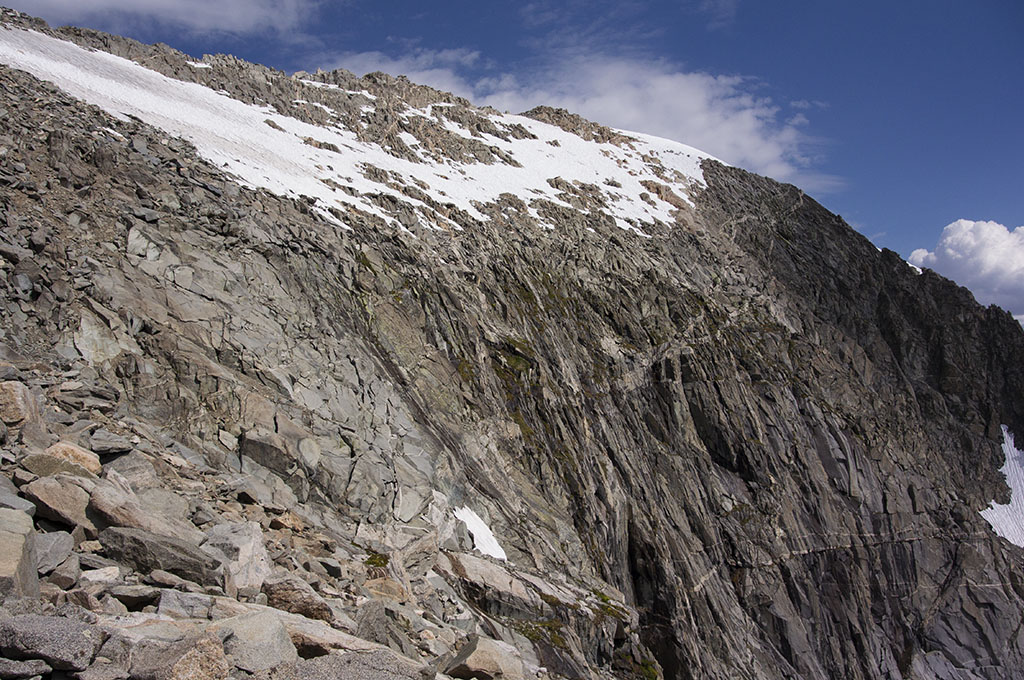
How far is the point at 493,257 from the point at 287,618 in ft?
95.5

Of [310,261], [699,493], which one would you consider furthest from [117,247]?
[699,493]

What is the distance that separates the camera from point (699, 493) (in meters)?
36.0

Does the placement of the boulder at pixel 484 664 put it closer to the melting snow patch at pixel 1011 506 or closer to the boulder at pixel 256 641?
the boulder at pixel 256 641

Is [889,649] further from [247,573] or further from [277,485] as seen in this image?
[247,573]

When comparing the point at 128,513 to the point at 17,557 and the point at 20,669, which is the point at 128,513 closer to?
the point at 17,557

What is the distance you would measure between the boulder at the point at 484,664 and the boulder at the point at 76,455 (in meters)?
6.71

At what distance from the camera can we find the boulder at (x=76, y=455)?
984 centimetres

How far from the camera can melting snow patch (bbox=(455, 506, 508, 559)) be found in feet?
70.9

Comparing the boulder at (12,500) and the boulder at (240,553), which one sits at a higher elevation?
the boulder at (12,500)

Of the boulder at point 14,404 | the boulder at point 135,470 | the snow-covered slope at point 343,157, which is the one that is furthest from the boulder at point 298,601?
the snow-covered slope at point 343,157

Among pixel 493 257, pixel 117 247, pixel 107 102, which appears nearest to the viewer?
pixel 117 247

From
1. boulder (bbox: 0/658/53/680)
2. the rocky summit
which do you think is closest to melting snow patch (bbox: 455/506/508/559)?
the rocky summit

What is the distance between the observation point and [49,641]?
5.71 metres

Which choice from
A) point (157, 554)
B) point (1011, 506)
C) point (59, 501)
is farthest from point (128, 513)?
point (1011, 506)
